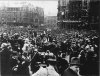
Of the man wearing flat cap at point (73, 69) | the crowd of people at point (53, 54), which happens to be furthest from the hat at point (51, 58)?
the man wearing flat cap at point (73, 69)

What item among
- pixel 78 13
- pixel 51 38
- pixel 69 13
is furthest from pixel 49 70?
pixel 69 13

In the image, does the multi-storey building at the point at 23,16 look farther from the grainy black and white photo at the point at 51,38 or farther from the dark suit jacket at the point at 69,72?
the dark suit jacket at the point at 69,72

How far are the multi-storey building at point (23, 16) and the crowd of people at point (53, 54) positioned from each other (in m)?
0.37

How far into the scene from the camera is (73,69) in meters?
3.66

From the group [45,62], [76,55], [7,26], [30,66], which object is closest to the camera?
[45,62]

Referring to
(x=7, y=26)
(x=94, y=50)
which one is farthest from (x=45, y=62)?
(x=7, y=26)

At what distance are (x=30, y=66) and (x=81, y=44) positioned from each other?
52.8 inches

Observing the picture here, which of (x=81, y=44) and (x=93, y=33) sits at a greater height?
(x=93, y=33)

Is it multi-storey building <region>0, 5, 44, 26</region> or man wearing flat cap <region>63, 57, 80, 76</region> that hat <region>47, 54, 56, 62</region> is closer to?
man wearing flat cap <region>63, 57, 80, 76</region>

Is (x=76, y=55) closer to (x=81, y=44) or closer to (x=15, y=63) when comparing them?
(x=81, y=44)

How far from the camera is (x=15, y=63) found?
3576 millimetres

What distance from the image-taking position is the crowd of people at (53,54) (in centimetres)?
357

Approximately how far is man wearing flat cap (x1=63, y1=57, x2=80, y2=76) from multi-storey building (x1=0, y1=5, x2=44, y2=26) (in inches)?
53.1

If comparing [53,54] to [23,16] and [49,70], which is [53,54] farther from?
[23,16]
